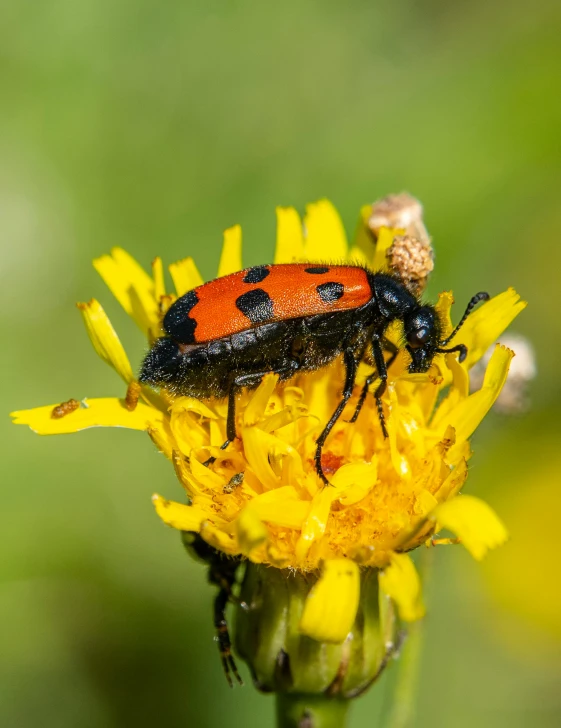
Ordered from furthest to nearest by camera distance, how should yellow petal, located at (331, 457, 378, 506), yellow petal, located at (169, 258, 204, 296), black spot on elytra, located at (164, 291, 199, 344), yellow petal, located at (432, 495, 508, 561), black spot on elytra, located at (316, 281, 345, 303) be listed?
yellow petal, located at (169, 258, 204, 296), black spot on elytra, located at (316, 281, 345, 303), black spot on elytra, located at (164, 291, 199, 344), yellow petal, located at (331, 457, 378, 506), yellow petal, located at (432, 495, 508, 561)

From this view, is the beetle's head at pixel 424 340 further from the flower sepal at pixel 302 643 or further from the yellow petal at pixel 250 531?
the yellow petal at pixel 250 531

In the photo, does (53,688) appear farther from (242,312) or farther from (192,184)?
(192,184)

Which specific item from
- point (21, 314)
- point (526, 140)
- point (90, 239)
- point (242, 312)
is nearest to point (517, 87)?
point (526, 140)

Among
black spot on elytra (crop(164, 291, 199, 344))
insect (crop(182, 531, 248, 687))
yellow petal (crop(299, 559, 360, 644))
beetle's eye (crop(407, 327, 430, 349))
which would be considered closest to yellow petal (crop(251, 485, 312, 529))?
yellow petal (crop(299, 559, 360, 644))

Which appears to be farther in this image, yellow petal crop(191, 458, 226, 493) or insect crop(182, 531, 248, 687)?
insect crop(182, 531, 248, 687)

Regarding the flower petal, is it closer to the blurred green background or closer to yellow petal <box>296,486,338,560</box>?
yellow petal <box>296,486,338,560</box>

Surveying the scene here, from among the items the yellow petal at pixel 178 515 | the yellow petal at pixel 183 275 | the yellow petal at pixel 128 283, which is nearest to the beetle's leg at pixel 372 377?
the yellow petal at pixel 178 515
